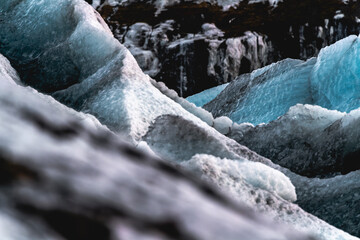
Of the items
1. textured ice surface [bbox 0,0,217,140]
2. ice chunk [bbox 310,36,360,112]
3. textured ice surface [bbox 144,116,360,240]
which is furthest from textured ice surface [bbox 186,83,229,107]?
textured ice surface [bbox 144,116,360,240]

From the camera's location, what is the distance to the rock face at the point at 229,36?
1981 cm

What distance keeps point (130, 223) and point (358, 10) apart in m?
22.1

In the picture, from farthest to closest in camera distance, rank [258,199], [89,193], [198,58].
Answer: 1. [198,58]
2. [258,199]
3. [89,193]

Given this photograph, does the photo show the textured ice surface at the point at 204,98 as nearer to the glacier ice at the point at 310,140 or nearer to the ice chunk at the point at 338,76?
the ice chunk at the point at 338,76

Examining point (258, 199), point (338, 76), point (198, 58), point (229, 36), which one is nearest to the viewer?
point (258, 199)

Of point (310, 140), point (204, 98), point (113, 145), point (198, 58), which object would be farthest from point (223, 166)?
point (198, 58)

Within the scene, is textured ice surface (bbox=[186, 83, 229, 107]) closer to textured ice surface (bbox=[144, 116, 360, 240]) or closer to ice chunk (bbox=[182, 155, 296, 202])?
textured ice surface (bbox=[144, 116, 360, 240])

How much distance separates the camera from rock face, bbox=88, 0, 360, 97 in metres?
19.8

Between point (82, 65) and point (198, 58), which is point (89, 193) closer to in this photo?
point (82, 65)

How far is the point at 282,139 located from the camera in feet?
22.3

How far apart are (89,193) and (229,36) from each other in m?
Result: 20.5

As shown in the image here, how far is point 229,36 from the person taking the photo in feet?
68.5

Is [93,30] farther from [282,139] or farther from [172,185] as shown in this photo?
[172,185]

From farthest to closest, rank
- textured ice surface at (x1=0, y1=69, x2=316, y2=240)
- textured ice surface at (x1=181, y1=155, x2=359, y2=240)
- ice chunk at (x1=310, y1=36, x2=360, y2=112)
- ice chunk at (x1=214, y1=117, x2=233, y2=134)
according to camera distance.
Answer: ice chunk at (x1=310, y1=36, x2=360, y2=112) → ice chunk at (x1=214, y1=117, x2=233, y2=134) → textured ice surface at (x1=181, y1=155, x2=359, y2=240) → textured ice surface at (x1=0, y1=69, x2=316, y2=240)
